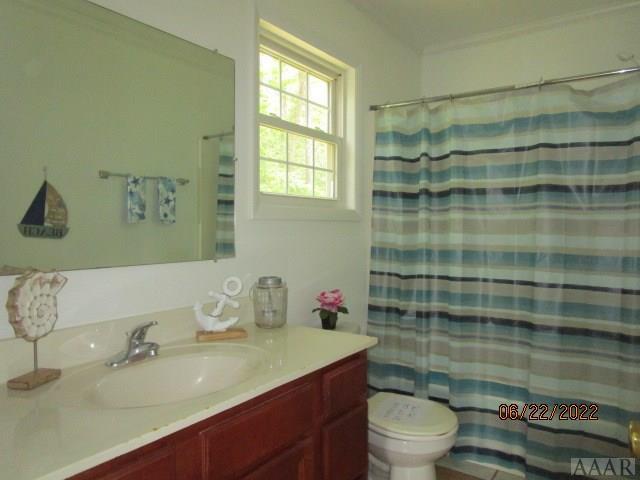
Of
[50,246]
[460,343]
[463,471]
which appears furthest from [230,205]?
[463,471]

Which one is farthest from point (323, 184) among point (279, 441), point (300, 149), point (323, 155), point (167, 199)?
point (279, 441)

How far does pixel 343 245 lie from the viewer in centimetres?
235

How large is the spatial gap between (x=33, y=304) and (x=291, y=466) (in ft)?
2.44

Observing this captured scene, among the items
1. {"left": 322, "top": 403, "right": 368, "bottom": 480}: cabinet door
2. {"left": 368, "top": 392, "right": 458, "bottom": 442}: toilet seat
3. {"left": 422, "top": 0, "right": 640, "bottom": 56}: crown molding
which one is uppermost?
{"left": 422, "top": 0, "right": 640, "bottom": 56}: crown molding

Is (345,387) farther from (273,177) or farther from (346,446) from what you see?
(273,177)

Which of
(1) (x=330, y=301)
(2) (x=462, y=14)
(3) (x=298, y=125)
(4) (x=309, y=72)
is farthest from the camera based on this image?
(2) (x=462, y=14)

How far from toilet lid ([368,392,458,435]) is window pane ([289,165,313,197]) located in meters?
1.04

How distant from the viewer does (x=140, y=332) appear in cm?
125

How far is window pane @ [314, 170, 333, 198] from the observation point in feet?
7.57

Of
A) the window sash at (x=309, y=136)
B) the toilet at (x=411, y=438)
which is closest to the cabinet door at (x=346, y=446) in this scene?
the toilet at (x=411, y=438)

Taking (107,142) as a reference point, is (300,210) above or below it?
below

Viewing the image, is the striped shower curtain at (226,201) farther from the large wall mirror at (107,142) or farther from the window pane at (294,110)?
the window pane at (294,110)

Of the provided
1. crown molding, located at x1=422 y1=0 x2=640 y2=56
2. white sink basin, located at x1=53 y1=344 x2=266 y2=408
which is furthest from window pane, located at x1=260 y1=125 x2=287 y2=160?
crown molding, located at x1=422 y1=0 x2=640 y2=56

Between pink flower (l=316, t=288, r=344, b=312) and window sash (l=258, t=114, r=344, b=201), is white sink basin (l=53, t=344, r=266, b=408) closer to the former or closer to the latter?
pink flower (l=316, t=288, r=344, b=312)
